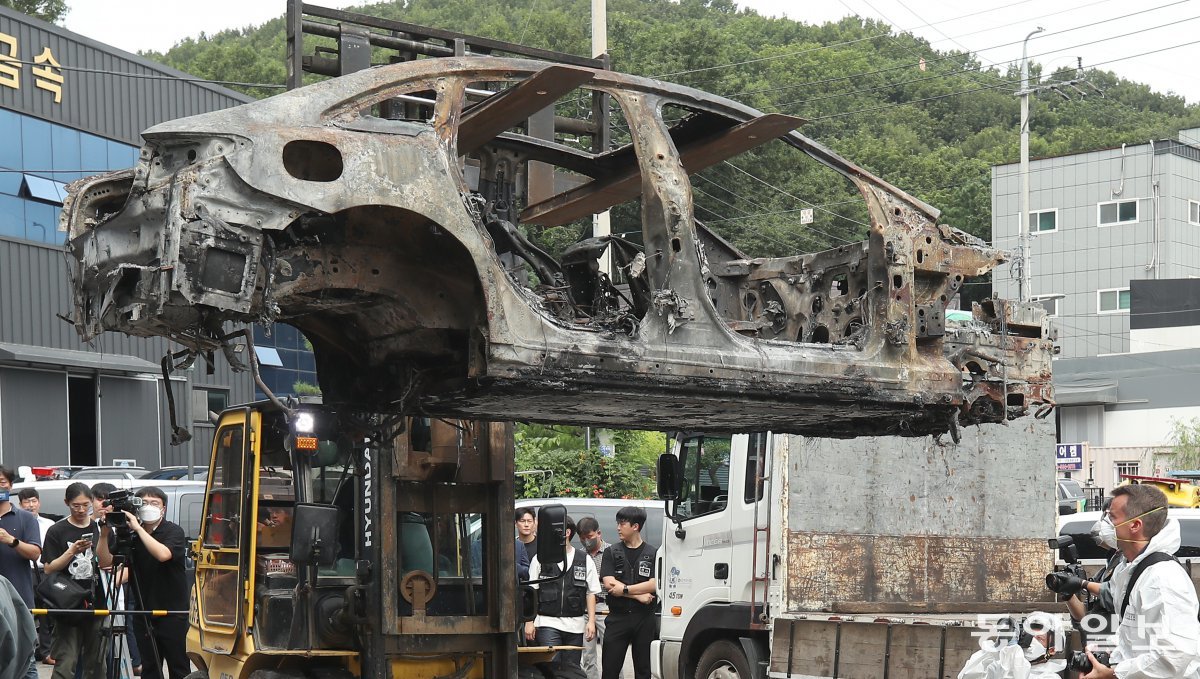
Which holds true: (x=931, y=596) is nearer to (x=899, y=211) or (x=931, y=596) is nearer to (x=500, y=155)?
(x=899, y=211)

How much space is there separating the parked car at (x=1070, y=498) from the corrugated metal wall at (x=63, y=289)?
14823mm

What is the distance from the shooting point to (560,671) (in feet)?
26.7

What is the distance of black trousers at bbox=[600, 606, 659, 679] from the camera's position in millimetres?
10805

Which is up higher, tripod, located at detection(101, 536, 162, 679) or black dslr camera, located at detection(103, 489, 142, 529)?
black dslr camera, located at detection(103, 489, 142, 529)

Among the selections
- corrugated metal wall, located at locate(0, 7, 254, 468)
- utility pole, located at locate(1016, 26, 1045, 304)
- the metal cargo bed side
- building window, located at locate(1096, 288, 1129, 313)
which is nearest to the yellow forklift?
the metal cargo bed side

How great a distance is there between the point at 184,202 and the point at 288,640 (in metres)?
A: 2.94

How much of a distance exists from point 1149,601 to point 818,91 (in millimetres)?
47933

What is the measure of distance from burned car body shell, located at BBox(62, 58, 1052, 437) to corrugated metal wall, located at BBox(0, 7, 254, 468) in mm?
18522

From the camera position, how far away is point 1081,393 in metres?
40.5

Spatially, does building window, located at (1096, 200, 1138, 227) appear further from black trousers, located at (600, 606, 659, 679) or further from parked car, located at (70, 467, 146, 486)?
black trousers, located at (600, 606, 659, 679)

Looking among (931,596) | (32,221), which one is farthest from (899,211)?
(32,221)

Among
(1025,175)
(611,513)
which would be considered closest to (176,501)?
(611,513)

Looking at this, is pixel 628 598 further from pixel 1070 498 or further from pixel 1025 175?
pixel 1025 175

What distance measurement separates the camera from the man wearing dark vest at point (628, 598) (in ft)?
35.1
